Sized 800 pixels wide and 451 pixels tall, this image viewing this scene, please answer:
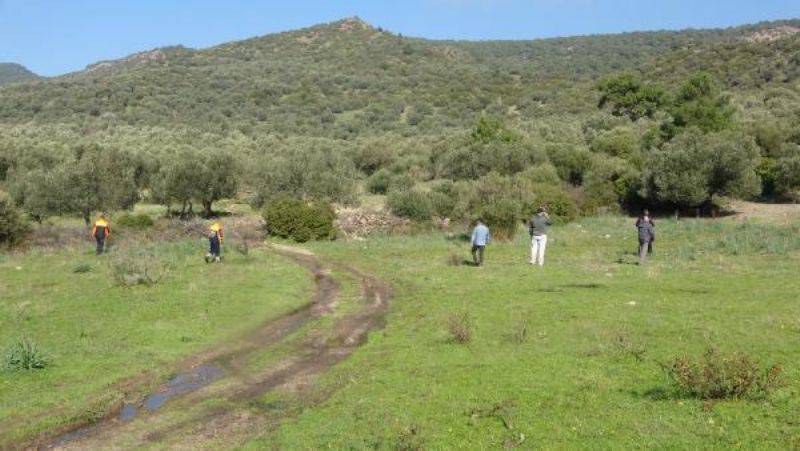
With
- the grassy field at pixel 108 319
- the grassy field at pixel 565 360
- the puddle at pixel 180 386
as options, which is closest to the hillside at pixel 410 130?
the grassy field at pixel 565 360

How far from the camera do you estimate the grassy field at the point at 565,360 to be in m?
11.2

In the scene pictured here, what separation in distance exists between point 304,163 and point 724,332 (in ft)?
160

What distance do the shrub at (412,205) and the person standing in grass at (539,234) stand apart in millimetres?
24337

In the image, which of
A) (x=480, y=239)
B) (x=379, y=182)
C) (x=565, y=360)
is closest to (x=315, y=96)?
(x=379, y=182)

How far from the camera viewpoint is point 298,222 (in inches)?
1847

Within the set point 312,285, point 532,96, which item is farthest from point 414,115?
point 312,285

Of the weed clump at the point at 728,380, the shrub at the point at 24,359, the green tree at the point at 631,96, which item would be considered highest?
the green tree at the point at 631,96

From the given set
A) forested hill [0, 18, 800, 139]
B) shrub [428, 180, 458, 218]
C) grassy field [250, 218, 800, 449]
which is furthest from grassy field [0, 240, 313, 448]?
forested hill [0, 18, 800, 139]

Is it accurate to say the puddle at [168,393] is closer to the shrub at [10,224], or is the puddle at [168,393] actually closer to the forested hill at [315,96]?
the shrub at [10,224]

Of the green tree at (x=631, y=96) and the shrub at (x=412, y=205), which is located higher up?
the green tree at (x=631, y=96)

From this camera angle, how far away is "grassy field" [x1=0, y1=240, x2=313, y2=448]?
14453 millimetres

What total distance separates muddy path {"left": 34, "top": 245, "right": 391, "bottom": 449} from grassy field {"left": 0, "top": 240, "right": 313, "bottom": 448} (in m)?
0.59

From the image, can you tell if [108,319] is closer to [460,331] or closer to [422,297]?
[422,297]

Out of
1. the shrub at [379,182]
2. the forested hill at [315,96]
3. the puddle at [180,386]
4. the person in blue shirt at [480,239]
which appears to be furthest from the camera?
the forested hill at [315,96]
